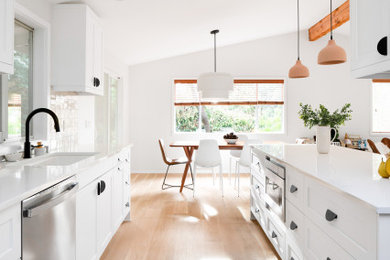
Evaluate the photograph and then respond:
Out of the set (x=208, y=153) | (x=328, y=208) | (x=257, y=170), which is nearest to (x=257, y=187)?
(x=257, y=170)

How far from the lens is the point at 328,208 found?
1299 mm

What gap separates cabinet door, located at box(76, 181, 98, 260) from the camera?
5.35ft

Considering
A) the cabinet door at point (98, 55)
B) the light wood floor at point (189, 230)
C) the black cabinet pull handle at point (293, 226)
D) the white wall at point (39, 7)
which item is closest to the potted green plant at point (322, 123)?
the black cabinet pull handle at point (293, 226)

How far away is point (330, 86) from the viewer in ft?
19.0

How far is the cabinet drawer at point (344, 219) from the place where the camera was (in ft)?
3.21

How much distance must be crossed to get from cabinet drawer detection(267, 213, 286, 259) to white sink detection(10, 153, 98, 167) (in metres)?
1.55

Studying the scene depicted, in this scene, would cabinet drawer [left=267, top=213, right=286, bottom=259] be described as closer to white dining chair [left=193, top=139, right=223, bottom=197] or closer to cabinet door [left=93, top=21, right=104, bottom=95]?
white dining chair [left=193, top=139, right=223, bottom=197]

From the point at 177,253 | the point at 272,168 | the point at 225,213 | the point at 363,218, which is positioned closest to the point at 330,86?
the point at 225,213

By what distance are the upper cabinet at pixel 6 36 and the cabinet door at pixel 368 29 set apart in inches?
79.0

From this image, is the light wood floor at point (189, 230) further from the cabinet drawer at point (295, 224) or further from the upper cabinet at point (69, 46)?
the upper cabinet at point (69, 46)

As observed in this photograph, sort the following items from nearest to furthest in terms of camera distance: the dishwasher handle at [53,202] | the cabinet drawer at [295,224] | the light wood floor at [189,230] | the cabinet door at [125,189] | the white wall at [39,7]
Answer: the dishwasher handle at [53,202]
the cabinet drawer at [295,224]
the white wall at [39,7]
the light wood floor at [189,230]
the cabinet door at [125,189]

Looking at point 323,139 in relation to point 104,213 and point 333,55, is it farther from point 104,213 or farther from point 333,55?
point 104,213

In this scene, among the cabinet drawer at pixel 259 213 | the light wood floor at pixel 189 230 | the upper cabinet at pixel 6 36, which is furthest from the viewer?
the cabinet drawer at pixel 259 213

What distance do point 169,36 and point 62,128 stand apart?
241 centimetres
